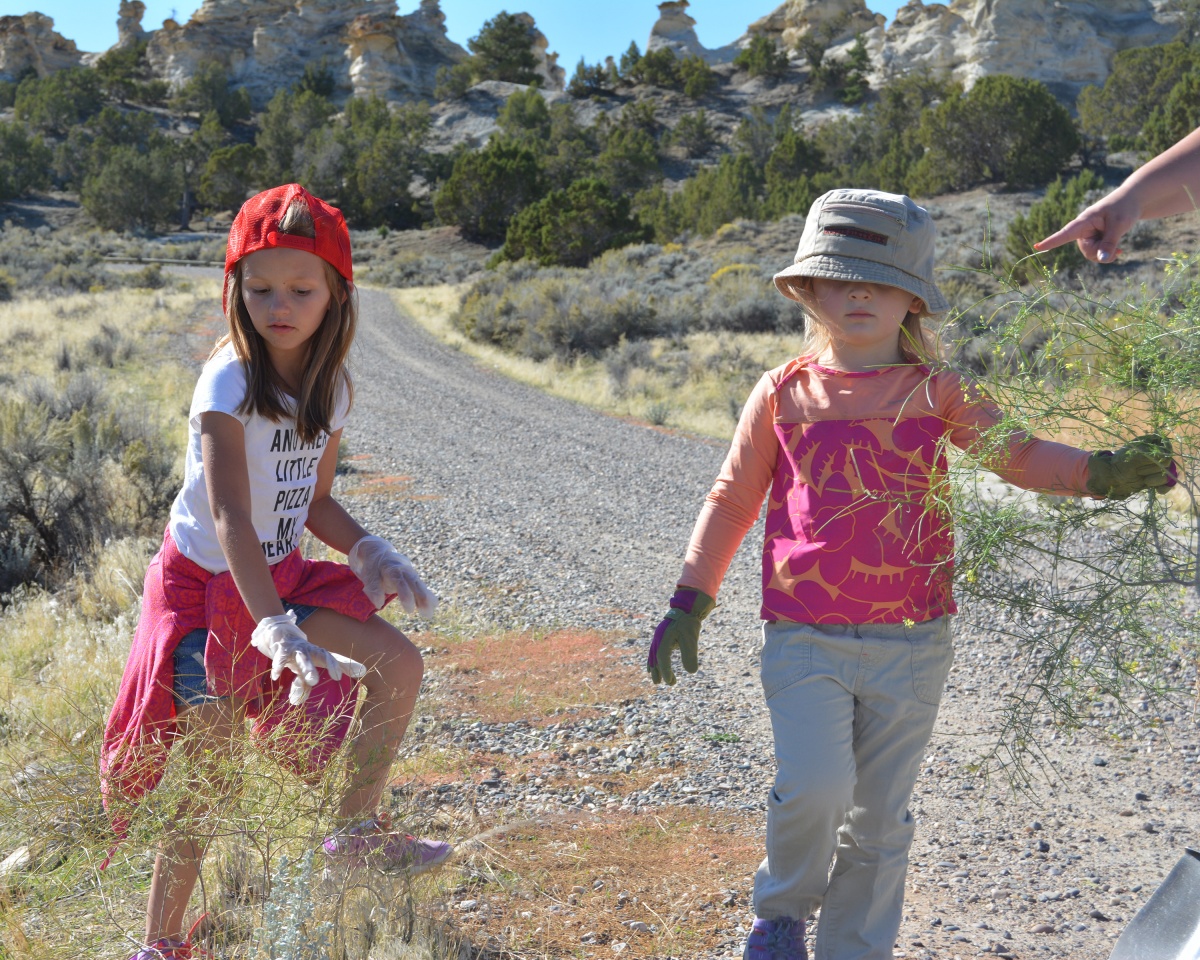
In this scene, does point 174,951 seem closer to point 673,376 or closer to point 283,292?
point 283,292

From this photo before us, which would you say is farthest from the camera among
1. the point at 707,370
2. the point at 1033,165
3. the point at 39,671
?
the point at 1033,165

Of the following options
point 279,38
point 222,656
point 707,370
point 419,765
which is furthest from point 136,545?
point 279,38

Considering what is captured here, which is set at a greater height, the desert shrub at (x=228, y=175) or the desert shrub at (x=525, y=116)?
the desert shrub at (x=525, y=116)

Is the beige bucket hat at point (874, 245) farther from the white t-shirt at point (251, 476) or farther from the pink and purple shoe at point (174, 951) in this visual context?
the pink and purple shoe at point (174, 951)

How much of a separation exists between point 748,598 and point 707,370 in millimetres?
9352

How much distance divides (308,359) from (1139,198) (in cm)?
163

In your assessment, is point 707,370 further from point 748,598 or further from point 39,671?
point 39,671

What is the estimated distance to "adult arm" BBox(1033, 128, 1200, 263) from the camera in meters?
1.91

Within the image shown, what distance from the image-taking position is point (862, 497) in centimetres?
196

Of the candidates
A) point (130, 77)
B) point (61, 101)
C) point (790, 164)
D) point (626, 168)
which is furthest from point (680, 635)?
point (130, 77)

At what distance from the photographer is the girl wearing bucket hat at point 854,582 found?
75.7 inches

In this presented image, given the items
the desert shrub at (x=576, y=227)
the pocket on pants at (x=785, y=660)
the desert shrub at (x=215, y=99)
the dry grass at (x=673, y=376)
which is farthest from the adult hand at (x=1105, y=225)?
the desert shrub at (x=215, y=99)

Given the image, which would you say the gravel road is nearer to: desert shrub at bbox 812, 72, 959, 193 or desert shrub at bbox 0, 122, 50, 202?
desert shrub at bbox 812, 72, 959, 193

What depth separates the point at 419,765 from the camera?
310cm
